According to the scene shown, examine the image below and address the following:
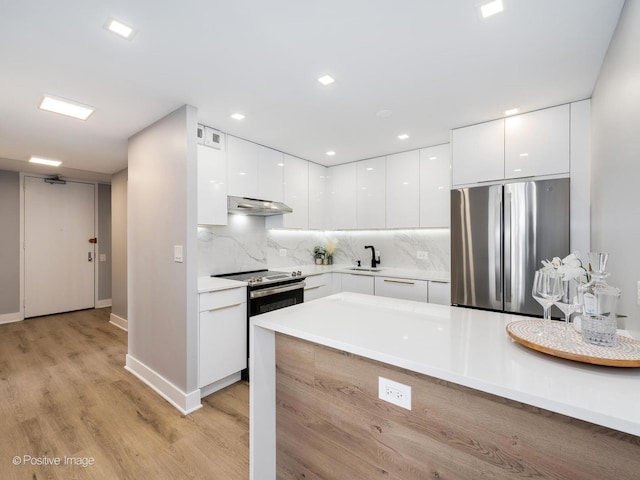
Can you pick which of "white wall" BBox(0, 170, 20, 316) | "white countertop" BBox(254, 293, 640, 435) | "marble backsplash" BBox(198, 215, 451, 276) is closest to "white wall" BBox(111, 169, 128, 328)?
"white wall" BBox(0, 170, 20, 316)

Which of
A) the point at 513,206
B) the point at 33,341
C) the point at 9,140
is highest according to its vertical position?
the point at 9,140

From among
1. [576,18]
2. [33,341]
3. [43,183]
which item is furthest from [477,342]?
[43,183]

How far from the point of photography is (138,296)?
3.08 metres

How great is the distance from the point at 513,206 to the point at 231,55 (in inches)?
96.0

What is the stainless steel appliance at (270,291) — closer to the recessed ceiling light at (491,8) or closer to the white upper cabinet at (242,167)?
the white upper cabinet at (242,167)

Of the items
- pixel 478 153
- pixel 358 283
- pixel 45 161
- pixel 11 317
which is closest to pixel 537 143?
pixel 478 153

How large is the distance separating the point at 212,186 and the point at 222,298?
3.49 ft

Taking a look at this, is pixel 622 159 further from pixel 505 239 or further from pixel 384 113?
pixel 384 113

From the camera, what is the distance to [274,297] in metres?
3.17

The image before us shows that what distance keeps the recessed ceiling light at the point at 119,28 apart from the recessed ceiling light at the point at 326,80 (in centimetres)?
110

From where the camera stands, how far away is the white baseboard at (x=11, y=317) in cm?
476

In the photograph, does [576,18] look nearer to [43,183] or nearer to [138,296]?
[138,296]

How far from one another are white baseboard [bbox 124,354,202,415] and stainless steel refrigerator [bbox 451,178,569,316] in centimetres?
245

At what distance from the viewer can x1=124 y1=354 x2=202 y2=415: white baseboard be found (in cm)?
245
